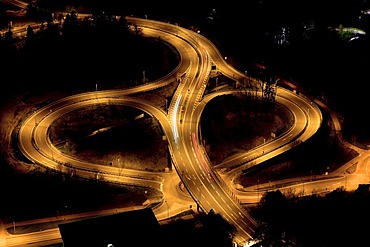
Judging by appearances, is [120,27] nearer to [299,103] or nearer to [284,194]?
[299,103]

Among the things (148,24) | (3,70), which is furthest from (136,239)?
(148,24)

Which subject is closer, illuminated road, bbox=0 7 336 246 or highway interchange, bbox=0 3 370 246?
highway interchange, bbox=0 3 370 246

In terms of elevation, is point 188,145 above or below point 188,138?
below

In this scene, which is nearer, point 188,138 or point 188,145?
point 188,145

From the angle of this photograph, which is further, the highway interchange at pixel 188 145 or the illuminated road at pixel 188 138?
the illuminated road at pixel 188 138

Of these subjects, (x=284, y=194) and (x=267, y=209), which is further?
(x=284, y=194)
